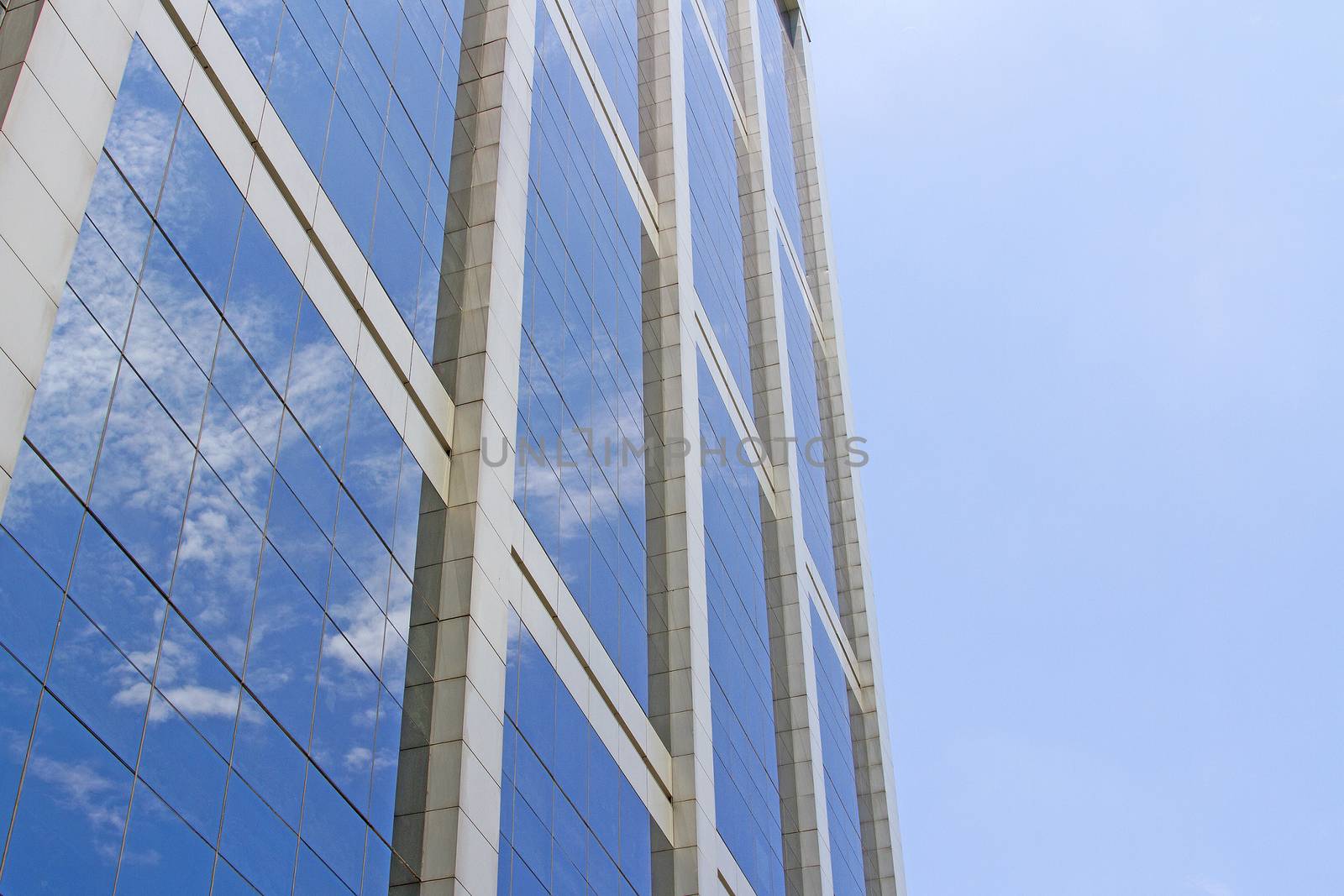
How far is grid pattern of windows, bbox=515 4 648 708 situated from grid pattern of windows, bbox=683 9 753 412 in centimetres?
915

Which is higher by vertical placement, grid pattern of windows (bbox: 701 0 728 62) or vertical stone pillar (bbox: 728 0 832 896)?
grid pattern of windows (bbox: 701 0 728 62)

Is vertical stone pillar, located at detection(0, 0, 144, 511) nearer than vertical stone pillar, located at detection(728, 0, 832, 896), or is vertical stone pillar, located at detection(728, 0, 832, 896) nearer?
vertical stone pillar, located at detection(0, 0, 144, 511)

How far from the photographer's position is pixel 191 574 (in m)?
19.8

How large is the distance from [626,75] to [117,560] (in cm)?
3176

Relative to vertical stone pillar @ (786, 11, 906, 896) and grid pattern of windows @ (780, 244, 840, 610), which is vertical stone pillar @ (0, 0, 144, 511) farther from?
vertical stone pillar @ (786, 11, 906, 896)

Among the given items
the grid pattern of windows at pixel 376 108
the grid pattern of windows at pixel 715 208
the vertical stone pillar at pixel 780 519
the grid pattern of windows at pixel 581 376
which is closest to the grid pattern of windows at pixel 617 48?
the grid pattern of windows at pixel 581 376

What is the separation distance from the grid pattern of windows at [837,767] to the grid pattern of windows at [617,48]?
20.3 m

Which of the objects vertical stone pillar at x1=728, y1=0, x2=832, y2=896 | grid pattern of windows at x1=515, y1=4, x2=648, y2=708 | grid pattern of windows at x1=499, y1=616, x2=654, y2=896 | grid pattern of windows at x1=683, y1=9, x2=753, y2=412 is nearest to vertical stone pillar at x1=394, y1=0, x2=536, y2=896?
grid pattern of windows at x1=499, y1=616, x2=654, y2=896

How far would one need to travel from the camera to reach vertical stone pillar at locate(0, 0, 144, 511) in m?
17.0

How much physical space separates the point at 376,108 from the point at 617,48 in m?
19.1

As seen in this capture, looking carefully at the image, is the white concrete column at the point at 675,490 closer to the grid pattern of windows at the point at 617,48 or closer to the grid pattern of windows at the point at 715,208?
the grid pattern of windows at the point at 617,48

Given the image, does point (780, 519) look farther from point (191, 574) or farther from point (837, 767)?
point (191, 574)

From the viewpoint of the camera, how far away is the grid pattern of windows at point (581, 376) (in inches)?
1296

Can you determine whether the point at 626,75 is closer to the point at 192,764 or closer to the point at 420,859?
the point at 420,859
